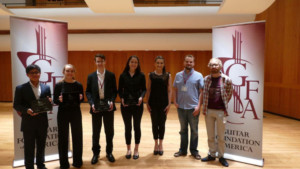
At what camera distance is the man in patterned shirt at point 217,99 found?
285 cm

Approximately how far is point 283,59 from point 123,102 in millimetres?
5549

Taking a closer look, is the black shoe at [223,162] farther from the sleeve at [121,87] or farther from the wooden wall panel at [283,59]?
the wooden wall panel at [283,59]

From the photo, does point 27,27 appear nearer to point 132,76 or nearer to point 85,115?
point 132,76

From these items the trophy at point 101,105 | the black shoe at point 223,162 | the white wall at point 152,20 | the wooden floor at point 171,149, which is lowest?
the wooden floor at point 171,149

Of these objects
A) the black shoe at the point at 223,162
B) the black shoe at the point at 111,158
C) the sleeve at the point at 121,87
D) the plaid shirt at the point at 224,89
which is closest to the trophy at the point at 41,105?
the sleeve at the point at 121,87

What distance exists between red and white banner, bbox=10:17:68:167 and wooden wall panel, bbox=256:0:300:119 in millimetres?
6020

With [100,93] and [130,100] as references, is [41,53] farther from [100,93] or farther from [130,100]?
[130,100]

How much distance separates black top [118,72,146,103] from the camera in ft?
9.70

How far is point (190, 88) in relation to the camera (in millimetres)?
3080

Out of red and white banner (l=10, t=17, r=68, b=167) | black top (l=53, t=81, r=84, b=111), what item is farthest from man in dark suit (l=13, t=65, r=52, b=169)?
red and white banner (l=10, t=17, r=68, b=167)

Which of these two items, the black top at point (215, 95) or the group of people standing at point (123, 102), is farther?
the black top at point (215, 95)

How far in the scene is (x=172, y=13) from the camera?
17.9 ft

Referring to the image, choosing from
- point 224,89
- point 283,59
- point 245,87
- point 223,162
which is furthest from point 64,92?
point 283,59

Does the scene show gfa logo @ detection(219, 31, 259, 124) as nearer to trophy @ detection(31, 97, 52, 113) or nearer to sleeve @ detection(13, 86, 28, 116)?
trophy @ detection(31, 97, 52, 113)
